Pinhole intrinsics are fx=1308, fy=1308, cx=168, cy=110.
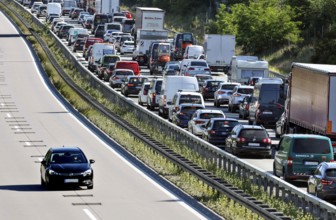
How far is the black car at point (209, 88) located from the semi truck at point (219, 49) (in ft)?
56.6

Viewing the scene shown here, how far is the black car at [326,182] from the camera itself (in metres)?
30.8

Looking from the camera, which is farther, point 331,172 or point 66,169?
point 66,169

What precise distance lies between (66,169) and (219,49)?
175 feet

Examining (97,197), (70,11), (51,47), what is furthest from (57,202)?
(70,11)

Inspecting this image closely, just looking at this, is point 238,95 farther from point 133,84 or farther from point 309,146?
point 309,146

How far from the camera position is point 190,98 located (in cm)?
5528

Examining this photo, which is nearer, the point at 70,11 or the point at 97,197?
the point at 97,197

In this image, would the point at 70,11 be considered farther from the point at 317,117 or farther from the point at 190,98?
the point at 317,117

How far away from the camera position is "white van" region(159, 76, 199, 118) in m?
58.1

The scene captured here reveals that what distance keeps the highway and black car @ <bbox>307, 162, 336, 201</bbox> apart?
9.94ft

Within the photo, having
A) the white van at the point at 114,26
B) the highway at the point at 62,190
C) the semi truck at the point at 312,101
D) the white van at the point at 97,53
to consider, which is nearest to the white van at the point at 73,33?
the white van at the point at 114,26

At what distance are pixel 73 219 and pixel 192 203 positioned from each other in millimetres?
4249

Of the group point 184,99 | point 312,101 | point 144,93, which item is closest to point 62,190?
point 312,101

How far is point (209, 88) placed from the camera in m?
68.9
